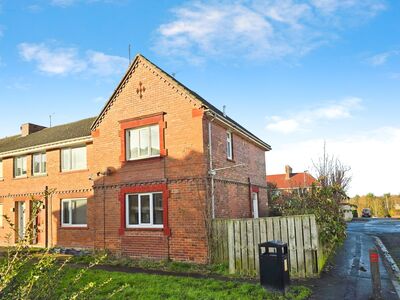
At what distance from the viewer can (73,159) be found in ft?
63.1

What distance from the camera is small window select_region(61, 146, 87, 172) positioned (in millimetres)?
18844

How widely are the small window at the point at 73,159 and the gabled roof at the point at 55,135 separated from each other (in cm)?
76

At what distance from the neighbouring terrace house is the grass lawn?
278 centimetres

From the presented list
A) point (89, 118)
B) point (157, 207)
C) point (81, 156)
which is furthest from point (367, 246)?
point (89, 118)

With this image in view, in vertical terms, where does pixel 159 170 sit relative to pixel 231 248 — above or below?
above

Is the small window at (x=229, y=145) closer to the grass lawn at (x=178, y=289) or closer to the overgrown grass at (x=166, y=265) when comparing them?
the overgrown grass at (x=166, y=265)

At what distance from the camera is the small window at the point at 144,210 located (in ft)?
47.4

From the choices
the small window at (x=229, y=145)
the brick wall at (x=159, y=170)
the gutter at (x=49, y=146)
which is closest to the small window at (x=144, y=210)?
the brick wall at (x=159, y=170)

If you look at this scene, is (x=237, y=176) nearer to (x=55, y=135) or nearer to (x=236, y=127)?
(x=236, y=127)

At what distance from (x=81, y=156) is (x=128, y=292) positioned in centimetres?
1131

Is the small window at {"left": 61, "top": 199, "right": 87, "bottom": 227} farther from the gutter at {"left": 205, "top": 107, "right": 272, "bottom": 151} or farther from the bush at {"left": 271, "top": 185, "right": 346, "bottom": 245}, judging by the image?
the bush at {"left": 271, "top": 185, "right": 346, "bottom": 245}

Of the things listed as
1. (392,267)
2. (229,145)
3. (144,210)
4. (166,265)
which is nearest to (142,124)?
(144,210)

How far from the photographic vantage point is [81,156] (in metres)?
19.0

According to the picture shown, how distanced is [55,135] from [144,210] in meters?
10.1
